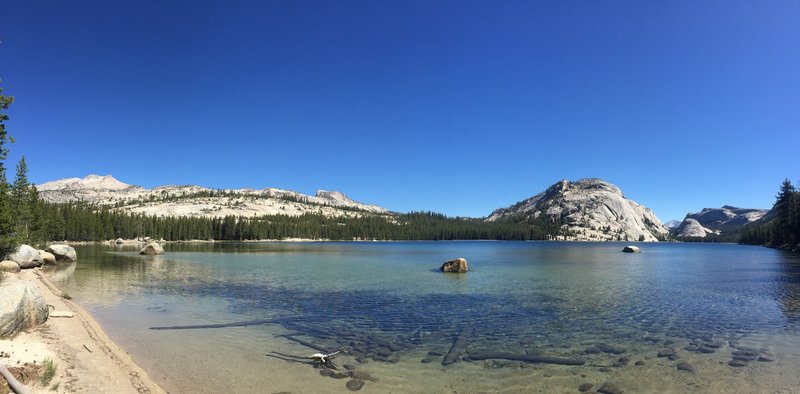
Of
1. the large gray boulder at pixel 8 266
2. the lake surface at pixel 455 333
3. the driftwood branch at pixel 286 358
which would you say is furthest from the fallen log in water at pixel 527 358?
the large gray boulder at pixel 8 266

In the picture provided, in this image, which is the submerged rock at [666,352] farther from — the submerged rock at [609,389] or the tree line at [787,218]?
the tree line at [787,218]

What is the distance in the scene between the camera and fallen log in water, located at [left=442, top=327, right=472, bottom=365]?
1664cm

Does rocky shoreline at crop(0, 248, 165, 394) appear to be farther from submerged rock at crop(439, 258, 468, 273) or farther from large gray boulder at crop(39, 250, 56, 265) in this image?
large gray boulder at crop(39, 250, 56, 265)

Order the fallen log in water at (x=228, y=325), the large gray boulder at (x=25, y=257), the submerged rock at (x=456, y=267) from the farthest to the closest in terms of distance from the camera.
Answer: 1. the submerged rock at (x=456, y=267)
2. the large gray boulder at (x=25, y=257)
3. the fallen log in water at (x=228, y=325)

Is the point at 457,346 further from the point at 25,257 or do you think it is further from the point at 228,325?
the point at 25,257

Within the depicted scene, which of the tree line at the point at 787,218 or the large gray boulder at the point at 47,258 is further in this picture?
the tree line at the point at 787,218

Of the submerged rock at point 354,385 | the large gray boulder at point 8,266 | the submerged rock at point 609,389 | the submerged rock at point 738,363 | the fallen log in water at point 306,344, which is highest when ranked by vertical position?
the large gray boulder at point 8,266

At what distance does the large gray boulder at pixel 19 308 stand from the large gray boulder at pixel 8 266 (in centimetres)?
3176

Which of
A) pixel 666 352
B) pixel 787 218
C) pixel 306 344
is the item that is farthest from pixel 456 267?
pixel 787 218

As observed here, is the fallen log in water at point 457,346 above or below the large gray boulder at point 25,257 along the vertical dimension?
below

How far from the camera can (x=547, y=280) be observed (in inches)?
1836

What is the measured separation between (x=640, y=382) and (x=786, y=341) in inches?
447

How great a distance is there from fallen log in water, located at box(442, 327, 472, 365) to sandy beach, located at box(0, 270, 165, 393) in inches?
386

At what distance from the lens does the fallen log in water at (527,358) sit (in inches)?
643
